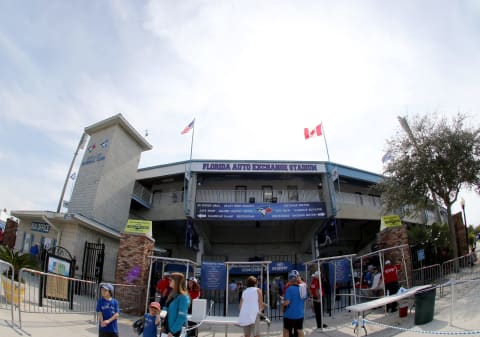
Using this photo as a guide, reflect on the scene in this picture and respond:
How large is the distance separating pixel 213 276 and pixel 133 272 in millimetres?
2913

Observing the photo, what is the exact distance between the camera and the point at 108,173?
1812 centimetres

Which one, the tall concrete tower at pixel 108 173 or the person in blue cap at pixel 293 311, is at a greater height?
the tall concrete tower at pixel 108 173

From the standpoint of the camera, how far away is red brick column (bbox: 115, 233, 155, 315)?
11.1m

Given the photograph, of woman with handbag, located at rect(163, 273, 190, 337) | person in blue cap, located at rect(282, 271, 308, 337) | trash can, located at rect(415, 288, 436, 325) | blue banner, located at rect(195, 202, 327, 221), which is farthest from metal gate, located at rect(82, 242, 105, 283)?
trash can, located at rect(415, 288, 436, 325)

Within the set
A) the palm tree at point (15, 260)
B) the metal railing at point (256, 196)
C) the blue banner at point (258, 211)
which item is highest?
the metal railing at point (256, 196)

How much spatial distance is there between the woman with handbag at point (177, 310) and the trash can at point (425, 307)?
5.64 m

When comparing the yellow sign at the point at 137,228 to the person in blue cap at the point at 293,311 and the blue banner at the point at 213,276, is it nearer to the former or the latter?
the blue banner at the point at 213,276

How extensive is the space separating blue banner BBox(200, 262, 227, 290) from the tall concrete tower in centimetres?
796

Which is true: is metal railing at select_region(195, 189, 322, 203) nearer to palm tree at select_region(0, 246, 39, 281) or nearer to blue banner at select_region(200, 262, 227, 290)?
blue banner at select_region(200, 262, 227, 290)

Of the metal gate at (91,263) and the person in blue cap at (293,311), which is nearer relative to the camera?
the person in blue cap at (293,311)

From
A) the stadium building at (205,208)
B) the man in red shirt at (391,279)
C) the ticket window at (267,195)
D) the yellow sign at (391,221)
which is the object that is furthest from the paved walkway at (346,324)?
the ticket window at (267,195)

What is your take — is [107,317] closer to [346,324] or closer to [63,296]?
[63,296]

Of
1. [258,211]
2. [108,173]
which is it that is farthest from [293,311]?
[108,173]

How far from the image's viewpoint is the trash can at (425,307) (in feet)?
23.3
